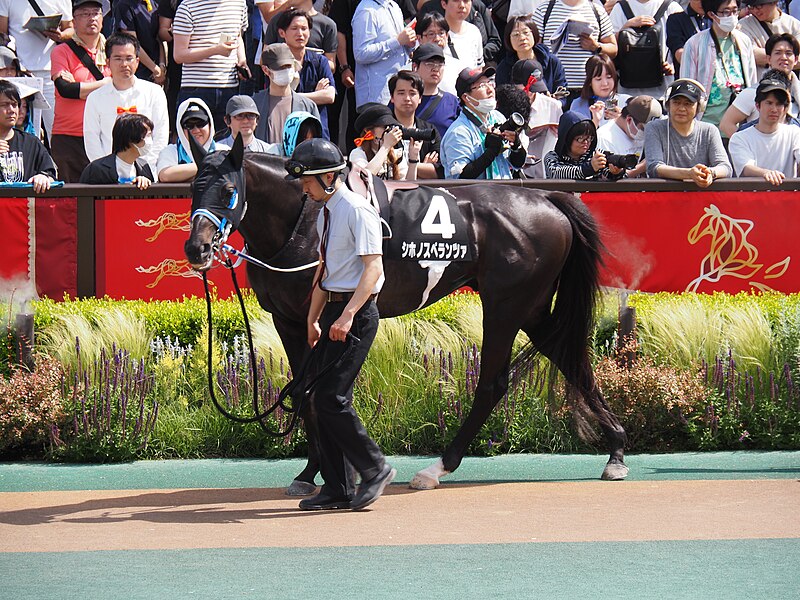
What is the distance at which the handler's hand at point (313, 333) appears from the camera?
6.93 metres

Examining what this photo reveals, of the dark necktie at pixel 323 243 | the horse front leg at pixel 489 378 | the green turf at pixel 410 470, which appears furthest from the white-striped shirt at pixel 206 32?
the dark necktie at pixel 323 243

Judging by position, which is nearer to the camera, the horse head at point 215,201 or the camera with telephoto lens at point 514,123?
the horse head at point 215,201

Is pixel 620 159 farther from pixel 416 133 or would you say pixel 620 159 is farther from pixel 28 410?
pixel 28 410

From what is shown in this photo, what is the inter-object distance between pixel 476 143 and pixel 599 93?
2.19m

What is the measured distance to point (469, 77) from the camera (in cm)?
1109

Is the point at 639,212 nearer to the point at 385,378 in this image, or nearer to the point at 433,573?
the point at 385,378

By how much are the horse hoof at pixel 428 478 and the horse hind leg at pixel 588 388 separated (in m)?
1.04

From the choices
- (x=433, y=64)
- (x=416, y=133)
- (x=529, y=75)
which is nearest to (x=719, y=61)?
(x=529, y=75)

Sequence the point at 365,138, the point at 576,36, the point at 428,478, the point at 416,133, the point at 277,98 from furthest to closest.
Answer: the point at 576,36 → the point at 277,98 → the point at 416,133 → the point at 365,138 → the point at 428,478

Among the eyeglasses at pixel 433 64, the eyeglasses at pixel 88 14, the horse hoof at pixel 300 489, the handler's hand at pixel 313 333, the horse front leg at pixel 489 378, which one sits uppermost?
the eyeglasses at pixel 88 14

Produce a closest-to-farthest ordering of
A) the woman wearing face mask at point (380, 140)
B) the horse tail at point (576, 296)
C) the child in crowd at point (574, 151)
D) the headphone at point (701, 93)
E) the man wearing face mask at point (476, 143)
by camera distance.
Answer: the horse tail at point (576, 296) < the woman wearing face mask at point (380, 140) < the man wearing face mask at point (476, 143) < the child in crowd at point (574, 151) < the headphone at point (701, 93)

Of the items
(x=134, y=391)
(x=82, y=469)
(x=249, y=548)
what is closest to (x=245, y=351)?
(x=134, y=391)

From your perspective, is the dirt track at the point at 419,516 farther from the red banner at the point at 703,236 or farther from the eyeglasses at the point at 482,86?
the eyeglasses at the point at 482,86

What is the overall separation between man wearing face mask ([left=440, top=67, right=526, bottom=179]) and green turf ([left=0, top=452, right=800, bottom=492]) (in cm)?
296
